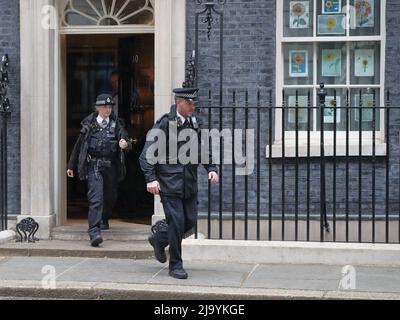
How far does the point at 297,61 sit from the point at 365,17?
100 centimetres

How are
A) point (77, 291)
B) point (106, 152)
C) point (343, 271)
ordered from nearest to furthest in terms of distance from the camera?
1. point (77, 291)
2. point (343, 271)
3. point (106, 152)

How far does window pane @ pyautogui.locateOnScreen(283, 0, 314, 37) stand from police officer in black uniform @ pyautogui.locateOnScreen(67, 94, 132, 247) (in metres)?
2.43

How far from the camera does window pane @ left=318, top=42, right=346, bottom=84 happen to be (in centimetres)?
1031

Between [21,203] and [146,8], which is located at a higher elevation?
[146,8]

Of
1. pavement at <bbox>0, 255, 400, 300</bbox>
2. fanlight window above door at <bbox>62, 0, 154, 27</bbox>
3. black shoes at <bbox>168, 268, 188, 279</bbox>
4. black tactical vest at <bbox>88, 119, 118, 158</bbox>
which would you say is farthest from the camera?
fanlight window above door at <bbox>62, 0, 154, 27</bbox>

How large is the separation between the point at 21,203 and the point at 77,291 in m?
2.91

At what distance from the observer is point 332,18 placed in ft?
33.7

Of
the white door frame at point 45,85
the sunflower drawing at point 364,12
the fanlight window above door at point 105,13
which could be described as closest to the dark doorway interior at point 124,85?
the fanlight window above door at point 105,13

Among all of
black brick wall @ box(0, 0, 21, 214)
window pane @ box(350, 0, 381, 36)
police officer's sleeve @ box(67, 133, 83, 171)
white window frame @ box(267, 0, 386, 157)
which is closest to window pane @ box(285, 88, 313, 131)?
white window frame @ box(267, 0, 386, 157)

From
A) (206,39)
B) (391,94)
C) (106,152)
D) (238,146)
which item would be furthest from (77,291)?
(391,94)

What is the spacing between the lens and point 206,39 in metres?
10.1

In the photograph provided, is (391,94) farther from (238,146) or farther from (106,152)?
(106,152)

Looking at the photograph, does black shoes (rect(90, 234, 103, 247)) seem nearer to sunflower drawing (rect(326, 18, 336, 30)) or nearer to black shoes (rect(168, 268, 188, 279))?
black shoes (rect(168, 268, 188, 279))

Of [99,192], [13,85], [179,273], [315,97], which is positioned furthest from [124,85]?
[179,273]
